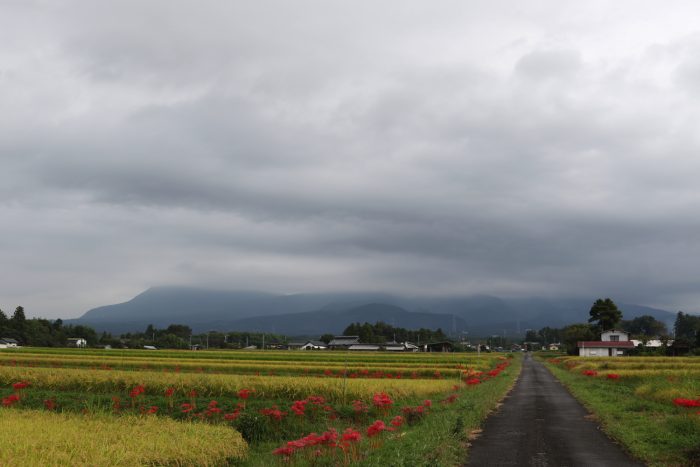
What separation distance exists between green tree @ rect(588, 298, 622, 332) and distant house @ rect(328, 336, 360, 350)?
217 feet

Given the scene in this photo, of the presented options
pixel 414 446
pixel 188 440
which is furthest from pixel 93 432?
pixel 414 446

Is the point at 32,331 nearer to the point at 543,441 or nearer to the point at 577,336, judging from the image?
the point at 577,336

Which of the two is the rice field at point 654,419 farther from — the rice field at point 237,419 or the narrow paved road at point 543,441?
the rice field at point 237,419

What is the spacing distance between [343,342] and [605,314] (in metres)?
75.3

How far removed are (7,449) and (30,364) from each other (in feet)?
136

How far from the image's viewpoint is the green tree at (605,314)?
420ft

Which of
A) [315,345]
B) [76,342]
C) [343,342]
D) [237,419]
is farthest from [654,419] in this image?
[315,345]

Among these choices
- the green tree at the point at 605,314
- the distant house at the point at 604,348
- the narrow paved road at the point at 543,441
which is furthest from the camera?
the green tree at the point at 605,314

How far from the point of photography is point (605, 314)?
129 meters

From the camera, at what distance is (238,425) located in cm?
1858

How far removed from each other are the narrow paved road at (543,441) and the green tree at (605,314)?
115 meters

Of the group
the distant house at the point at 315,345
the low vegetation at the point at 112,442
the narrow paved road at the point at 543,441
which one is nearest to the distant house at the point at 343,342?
the distant house at the point at 315,345

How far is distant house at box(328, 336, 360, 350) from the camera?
164 m

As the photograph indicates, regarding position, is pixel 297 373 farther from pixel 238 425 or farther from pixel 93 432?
pixel 93 432
